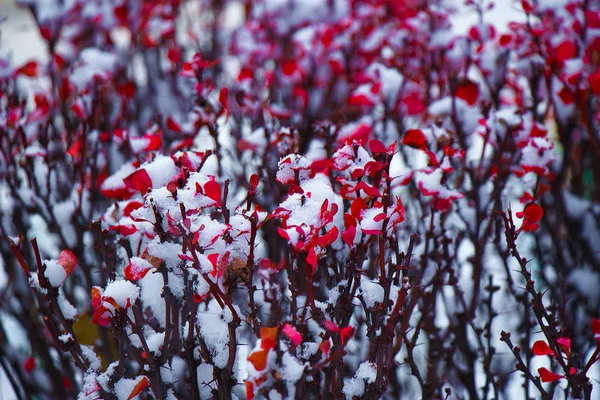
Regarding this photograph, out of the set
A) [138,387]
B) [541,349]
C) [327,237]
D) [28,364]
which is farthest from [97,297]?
[28,364]

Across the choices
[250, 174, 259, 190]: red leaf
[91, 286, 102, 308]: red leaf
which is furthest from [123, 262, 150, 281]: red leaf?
[250, 174, 259, 190]: red leaf

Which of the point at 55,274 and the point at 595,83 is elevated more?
the point at 595,83

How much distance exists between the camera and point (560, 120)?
269cm

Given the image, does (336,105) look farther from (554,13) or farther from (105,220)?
(105,220)

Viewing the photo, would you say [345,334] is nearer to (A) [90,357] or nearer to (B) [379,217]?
(B) [379,217]

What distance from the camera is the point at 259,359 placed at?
3.44 feet

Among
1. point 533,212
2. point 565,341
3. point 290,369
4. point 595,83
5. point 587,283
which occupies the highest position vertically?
point 595,83

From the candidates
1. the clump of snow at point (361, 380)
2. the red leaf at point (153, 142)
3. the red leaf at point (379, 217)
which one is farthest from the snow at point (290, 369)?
the red leaf at point (153, 142)

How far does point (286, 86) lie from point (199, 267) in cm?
273

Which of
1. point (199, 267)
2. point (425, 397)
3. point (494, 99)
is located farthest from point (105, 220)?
point (494, 99)

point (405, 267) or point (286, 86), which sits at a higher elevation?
point (286, 86)

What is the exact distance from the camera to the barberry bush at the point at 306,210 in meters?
1.30

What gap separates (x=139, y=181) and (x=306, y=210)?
46 cm

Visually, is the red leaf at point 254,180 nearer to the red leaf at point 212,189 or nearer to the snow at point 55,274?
the red leaf at point 212,189
